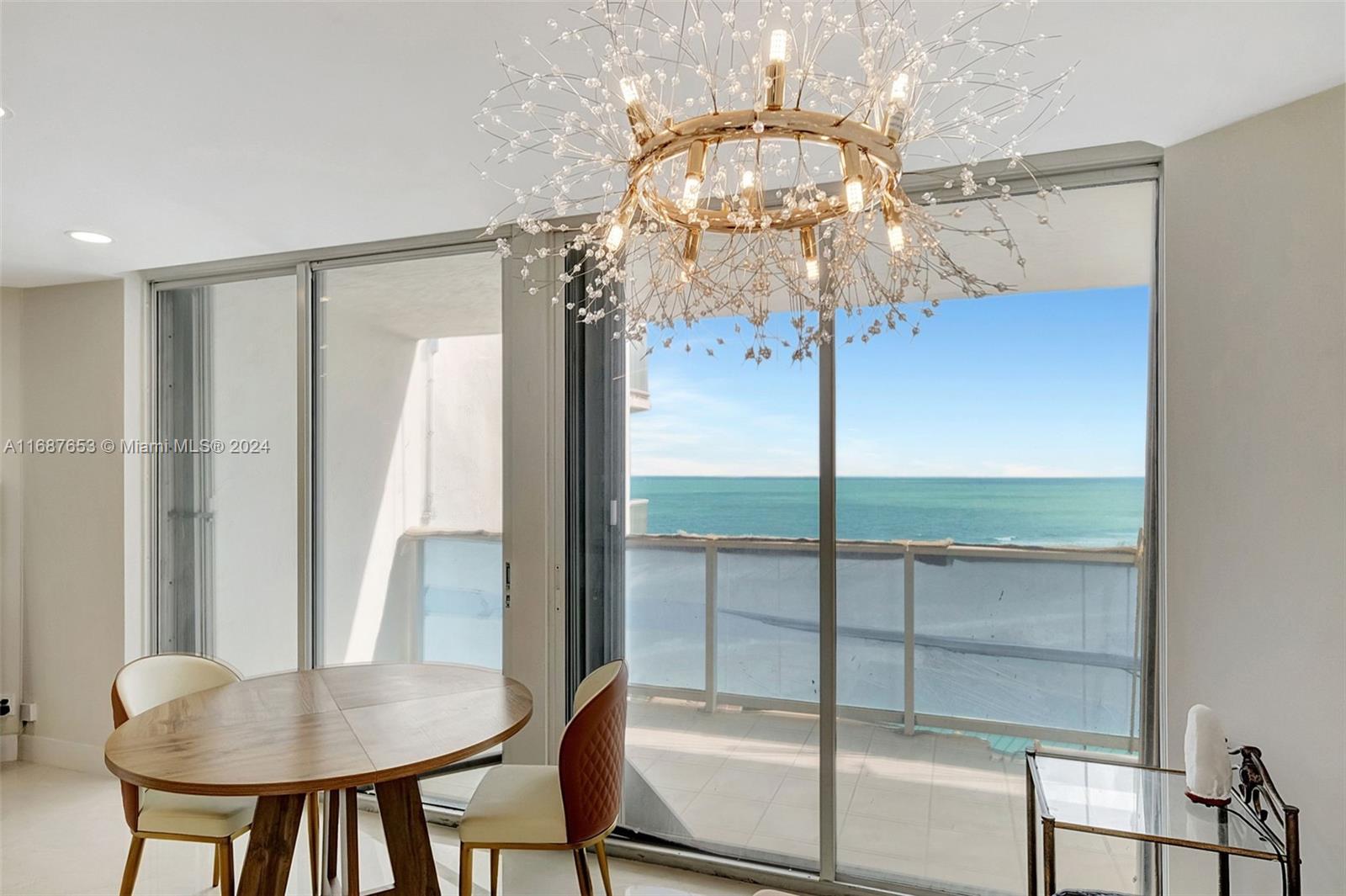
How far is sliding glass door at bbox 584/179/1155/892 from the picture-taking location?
7.94 feet

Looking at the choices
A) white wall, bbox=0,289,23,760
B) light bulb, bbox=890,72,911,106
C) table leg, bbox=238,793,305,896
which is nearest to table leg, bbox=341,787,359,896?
table leg, bbox=238,793,305,896

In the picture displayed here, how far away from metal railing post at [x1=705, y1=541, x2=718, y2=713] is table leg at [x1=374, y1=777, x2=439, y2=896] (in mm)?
1074

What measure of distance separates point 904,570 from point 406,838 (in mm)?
1702

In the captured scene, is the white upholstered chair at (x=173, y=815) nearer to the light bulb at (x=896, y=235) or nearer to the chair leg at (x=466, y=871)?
the chair leg at (x=466, y=871)

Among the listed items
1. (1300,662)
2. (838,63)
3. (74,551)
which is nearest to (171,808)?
(74,551)

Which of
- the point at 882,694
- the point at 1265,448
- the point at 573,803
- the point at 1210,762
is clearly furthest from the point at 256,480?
the point at 1265,448

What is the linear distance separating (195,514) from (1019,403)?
3.72m

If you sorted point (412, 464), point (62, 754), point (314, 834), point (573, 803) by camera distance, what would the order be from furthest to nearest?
point (62, 754)
point (412, 464)
point (314, 834)
point (573, 803)

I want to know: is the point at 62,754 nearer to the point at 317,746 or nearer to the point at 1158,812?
the point at 317,746

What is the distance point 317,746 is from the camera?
1.93 metres

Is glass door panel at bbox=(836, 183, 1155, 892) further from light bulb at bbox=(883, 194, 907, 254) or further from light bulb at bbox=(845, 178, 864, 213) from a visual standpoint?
light bulb at bbox=(845, 178, 864, 213)

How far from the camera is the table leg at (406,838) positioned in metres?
2.16

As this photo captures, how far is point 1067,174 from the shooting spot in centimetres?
242

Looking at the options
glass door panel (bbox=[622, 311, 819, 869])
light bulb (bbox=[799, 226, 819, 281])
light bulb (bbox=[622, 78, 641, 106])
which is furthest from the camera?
glass door panel (bbox=[622, 311, 819, 869])
